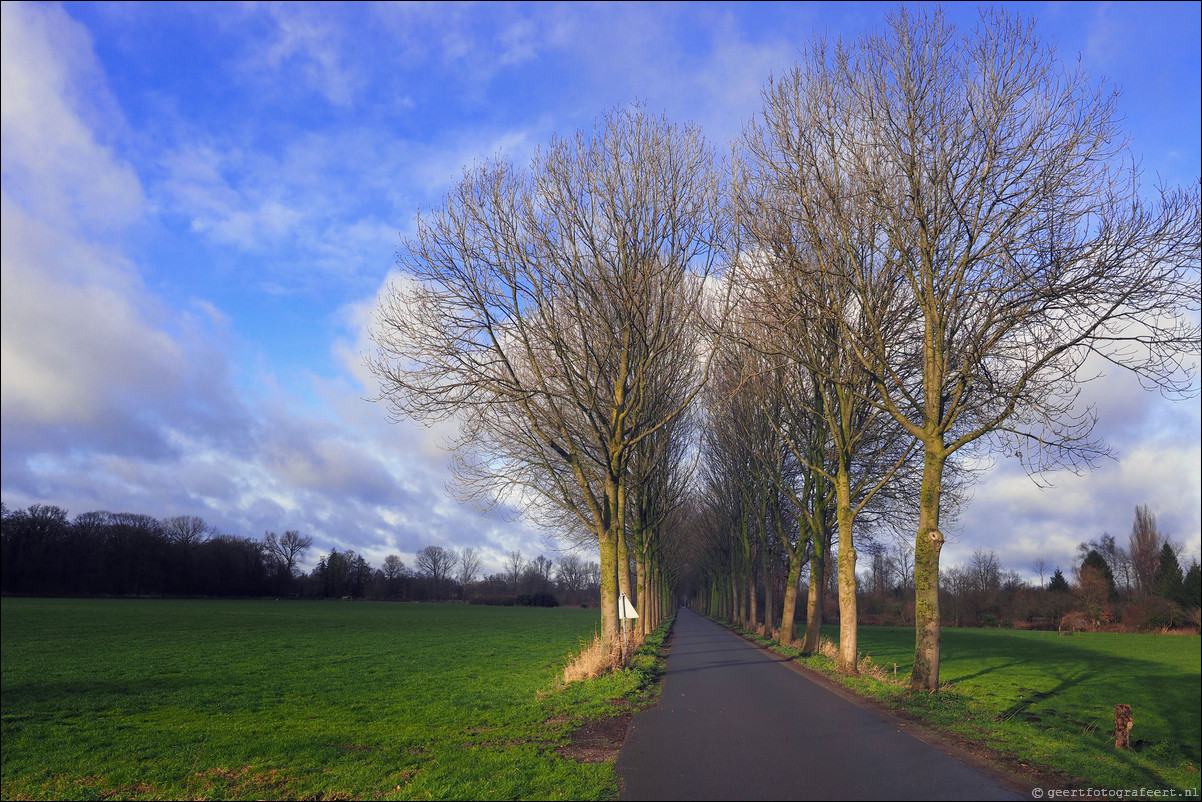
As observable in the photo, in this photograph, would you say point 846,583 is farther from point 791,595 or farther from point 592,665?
point 791,595

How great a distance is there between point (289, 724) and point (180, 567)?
10472cm

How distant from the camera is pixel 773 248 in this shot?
1562cm

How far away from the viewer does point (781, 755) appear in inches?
330

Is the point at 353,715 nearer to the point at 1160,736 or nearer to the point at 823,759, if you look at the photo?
the point at 823,759

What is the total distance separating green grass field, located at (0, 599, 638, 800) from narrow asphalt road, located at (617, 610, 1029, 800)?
0.83 m

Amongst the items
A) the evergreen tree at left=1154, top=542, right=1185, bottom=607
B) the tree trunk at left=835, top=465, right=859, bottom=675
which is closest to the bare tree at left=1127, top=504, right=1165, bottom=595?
the evergreen tree at left=1154, top=542, right=1185, bottom=607

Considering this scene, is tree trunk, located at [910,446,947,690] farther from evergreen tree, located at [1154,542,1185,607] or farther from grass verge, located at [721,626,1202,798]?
evergreen tree, located at [1154,542,1185,607]

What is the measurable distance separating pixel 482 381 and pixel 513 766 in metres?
11.1

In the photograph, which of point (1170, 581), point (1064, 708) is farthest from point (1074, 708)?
point (1170, 581)

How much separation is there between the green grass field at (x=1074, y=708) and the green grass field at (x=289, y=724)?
531cm

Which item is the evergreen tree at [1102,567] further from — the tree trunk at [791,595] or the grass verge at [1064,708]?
the tree trunk at [791,595]

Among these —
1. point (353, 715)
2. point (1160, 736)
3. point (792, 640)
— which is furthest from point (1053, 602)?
point (353, 715)

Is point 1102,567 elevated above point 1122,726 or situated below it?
above

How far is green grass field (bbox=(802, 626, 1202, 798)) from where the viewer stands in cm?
856
